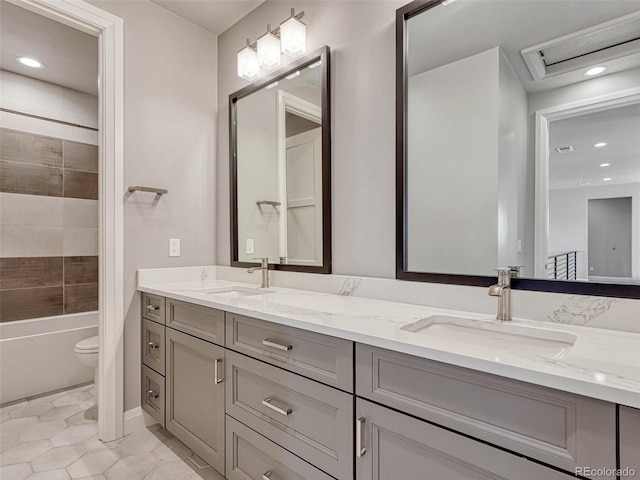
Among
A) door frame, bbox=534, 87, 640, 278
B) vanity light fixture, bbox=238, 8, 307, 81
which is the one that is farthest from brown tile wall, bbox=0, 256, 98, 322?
door frame, bbox=534, 87, 640, 278

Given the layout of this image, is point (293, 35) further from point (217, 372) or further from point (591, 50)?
point (217, 372)

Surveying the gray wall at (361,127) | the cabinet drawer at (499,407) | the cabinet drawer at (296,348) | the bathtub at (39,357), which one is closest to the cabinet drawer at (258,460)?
the cabinet drawer at (296,348)

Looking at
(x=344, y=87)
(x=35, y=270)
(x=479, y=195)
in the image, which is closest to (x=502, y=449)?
(x=479, y=195)

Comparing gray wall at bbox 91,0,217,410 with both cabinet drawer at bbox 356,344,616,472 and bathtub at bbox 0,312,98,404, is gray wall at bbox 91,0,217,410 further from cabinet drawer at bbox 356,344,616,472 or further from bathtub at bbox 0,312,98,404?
cabinet drawer at bbox 356,344,616,472

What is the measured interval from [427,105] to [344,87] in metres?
0.47

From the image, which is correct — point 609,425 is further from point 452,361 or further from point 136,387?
point 136,387

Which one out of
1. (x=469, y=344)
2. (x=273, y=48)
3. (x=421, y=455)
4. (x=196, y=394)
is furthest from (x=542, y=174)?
(x=196, y=394)

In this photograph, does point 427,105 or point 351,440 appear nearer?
point 351,440

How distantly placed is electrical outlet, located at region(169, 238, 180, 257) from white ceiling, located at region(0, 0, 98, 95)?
1.52m

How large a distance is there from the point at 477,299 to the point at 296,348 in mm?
686

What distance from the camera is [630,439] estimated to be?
611 millimetres

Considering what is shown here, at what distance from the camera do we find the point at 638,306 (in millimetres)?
998

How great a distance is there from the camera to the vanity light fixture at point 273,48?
1.86 m

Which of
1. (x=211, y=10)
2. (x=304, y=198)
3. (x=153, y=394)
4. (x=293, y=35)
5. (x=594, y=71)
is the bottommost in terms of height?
(x=153, y=394)
